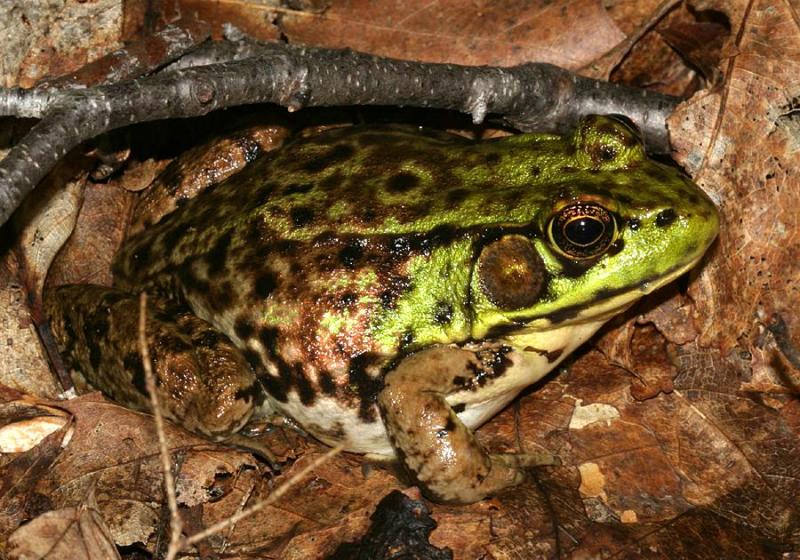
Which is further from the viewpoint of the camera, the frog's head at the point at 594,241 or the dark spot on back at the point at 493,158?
the dark spot on back at the point at 493,158

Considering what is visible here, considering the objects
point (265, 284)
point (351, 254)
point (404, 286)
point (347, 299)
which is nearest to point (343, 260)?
point (351, 254)

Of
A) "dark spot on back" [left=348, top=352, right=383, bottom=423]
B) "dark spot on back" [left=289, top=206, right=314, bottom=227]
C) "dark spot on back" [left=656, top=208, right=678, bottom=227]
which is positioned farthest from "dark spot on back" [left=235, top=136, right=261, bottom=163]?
"dark spot on back" [left=656, top=208, right=678, bottom=227]

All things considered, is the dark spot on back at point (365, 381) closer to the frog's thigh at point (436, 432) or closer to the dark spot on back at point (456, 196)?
the frog's thigh at point (436, 432)

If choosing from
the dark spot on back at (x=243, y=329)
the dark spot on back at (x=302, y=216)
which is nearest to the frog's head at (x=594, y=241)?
the dark spot on back at (x=302, y=216)

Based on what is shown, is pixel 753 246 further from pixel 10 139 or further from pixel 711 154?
pixel 10 139

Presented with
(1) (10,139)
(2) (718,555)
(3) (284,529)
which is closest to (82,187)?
(1) (10,139)

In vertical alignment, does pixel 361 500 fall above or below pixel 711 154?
below

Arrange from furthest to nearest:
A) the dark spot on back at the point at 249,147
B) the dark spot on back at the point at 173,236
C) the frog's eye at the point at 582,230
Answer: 1. the dark spot on back at the point at 249,147
2. the dark spot on back at the point at 173,236
3. the frog's eye at the point at 582,230

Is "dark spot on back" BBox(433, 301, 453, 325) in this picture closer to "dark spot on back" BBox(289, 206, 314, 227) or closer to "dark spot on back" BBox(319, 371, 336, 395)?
"dark spot on back" BBox(319, 371, 336, 395)
